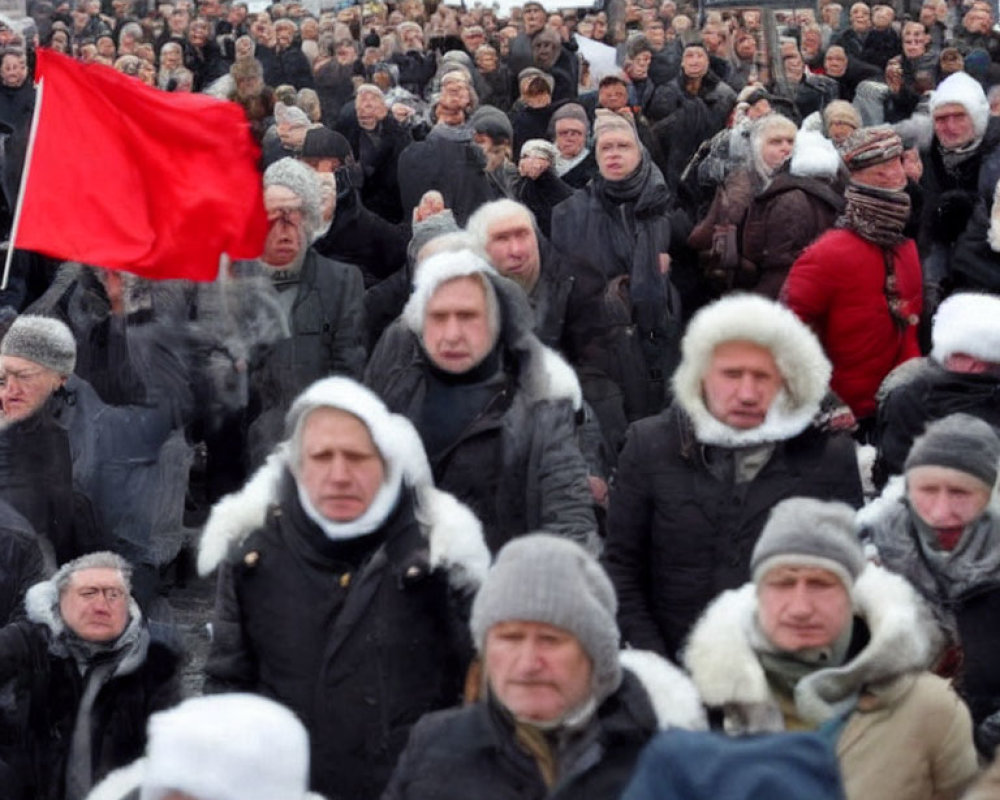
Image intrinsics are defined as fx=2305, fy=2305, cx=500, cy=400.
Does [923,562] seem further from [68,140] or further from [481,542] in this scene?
[68,140]

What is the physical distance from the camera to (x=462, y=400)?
19.8 ft

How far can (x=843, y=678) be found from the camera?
14.2 ft

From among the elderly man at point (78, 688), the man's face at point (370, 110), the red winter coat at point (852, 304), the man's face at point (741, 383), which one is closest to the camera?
the man's face at point (741, 383)

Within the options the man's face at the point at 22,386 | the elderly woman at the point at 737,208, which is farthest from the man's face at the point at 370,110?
the man's face at the point at 22,386

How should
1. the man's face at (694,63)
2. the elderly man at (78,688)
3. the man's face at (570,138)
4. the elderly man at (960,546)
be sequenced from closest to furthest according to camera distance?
the elderly man at (960,546)
the elderly man at (78,688)
the man's face at (570,138)
the man's face at (694,63)

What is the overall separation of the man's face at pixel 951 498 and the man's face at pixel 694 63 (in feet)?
31.2

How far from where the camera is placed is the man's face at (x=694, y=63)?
47.5ft

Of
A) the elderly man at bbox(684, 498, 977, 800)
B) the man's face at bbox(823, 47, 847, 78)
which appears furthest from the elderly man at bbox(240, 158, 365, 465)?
the man's face at bbox(823, 47, 847, 78)

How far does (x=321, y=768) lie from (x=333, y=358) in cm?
343

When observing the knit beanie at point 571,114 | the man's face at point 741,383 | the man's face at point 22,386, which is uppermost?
the knit beanie at point 571,114

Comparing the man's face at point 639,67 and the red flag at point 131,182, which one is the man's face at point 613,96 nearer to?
the man's face at point 639,67

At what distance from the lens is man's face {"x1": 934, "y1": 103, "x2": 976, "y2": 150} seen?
10.4 meters

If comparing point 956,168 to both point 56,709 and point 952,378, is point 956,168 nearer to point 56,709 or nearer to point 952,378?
point 952,378

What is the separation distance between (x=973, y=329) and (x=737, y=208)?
11.4ft
